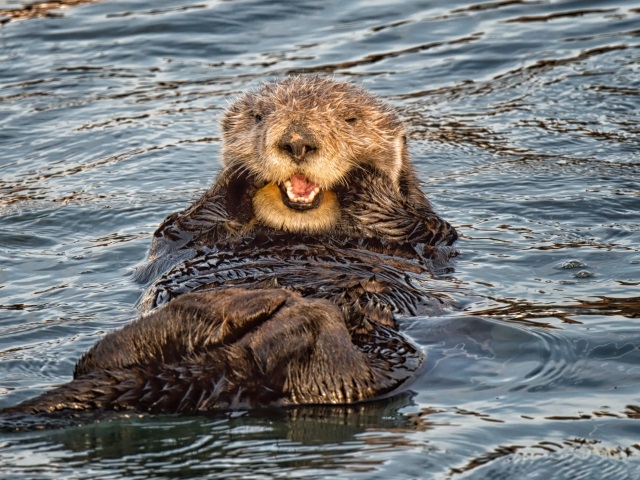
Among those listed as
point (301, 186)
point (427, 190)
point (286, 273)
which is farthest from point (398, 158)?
point (427, 190)

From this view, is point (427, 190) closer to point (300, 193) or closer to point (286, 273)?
point (300, 193)

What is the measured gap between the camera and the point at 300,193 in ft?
17.0

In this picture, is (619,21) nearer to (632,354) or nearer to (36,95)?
(36,95)

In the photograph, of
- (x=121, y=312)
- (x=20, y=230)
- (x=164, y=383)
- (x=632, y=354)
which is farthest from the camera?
(x=20, y=230)

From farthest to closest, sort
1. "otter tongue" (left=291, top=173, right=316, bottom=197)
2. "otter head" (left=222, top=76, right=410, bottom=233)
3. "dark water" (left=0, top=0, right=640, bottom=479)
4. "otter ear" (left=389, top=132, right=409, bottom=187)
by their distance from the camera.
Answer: "otter ear" (left=389, top=132, right=409, bottom=187), "otter tongue" (left=291, top=173, right=316, bottom=197), "otter head" (left=222, top=76, right=410, bottom=233), "dark water" (left=0, top=0, right=640, bottom=479)

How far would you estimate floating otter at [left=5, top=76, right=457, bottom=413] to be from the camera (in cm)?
371

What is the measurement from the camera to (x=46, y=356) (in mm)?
4594

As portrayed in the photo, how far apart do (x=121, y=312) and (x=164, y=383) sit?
1564 millimetres

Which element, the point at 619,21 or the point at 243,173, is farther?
the point at 619,21

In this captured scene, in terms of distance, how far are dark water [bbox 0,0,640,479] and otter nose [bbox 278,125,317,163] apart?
2.82 ft

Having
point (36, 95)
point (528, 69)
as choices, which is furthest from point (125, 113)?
point (528, 69)

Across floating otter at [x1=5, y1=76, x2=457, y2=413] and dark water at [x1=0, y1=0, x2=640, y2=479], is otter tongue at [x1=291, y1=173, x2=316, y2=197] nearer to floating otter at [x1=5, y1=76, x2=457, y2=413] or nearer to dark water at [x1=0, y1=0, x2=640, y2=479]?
floating otter at [x1=5, y1=76, x2=457, y2=413]

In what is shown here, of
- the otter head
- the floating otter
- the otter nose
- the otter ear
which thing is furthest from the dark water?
the otter nose

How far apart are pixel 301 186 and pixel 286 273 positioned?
590 mm
